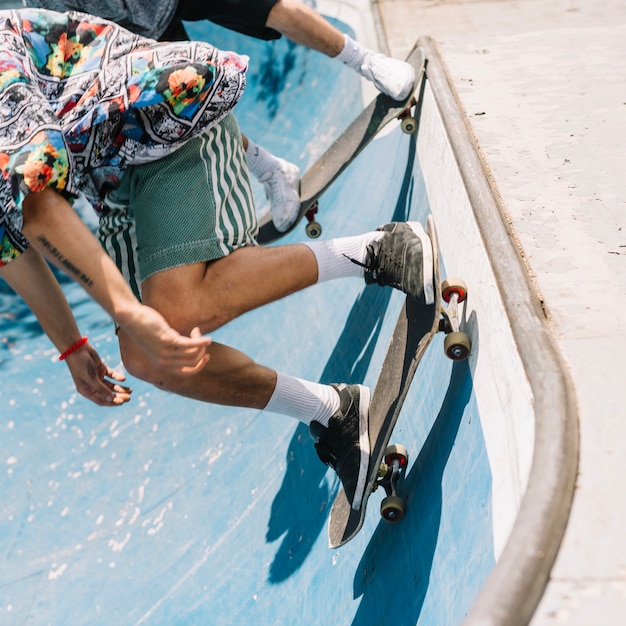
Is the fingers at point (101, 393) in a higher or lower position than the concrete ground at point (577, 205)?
lower

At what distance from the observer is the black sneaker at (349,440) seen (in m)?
2.14

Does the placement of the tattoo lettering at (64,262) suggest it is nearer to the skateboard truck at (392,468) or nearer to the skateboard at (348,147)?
the skateboard truck at (392,468)

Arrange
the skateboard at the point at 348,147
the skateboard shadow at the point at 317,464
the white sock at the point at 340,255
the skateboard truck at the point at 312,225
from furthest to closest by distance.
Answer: the skateboard truck at the point at 312,225, the skateboard at the point at 348,147, the skateboard shadow at the point at 317,464, the white sock at the point at 340,255

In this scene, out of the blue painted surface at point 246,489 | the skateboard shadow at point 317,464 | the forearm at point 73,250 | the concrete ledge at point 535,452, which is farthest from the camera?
the skateboard shadow at point 317,464

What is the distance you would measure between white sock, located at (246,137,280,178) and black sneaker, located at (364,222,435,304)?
40.9 inches

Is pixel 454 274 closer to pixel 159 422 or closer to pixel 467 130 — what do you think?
pixel 467 130

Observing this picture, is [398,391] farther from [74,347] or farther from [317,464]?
[74,347]

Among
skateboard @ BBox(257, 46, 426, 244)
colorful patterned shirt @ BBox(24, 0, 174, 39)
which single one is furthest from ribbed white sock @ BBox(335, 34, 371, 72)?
colorful patterned shirt @ BBox(24, 0, 174, 39)

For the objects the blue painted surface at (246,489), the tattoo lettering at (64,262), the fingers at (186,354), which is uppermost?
the tattoo lettering at (64,262)

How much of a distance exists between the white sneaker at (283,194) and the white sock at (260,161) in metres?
0.02

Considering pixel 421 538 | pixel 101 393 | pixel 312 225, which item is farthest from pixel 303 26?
pixel 421 538

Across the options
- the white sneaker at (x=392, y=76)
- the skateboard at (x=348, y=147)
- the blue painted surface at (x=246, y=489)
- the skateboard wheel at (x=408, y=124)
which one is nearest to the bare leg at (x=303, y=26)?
the white sneaker at (x=392, y=76)

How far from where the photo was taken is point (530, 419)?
1439 millimetres

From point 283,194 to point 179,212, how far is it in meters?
1.18
